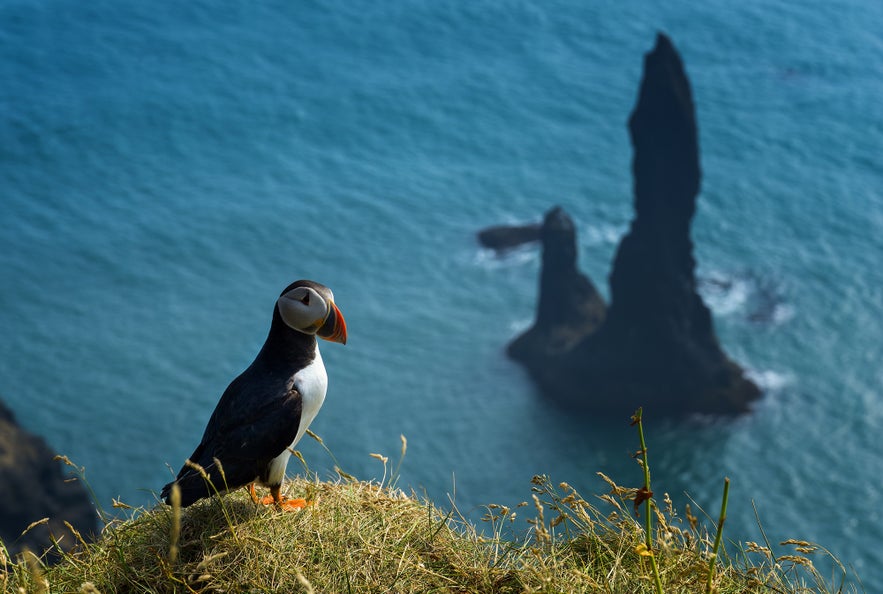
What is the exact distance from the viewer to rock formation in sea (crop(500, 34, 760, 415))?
52.9m

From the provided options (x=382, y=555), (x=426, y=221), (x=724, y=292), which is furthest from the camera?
(x=426, y=221)

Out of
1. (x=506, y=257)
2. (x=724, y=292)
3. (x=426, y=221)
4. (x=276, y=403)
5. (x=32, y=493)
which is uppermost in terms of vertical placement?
(x=276, y=403)

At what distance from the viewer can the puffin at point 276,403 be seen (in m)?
6.15

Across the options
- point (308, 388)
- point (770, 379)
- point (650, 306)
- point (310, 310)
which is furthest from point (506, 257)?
point (310, 310)

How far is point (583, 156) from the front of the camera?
82875 mm

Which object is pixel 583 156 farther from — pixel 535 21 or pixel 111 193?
pixel 111 193

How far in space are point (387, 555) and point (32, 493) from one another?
109 feet

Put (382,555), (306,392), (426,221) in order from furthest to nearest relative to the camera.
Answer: (426,221), (306,392), (382,555)

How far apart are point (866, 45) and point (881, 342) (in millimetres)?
36399

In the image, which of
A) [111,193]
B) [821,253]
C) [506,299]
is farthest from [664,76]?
[111,193]

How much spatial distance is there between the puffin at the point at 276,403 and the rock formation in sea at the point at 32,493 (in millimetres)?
30515

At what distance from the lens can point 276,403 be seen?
20.6 feet

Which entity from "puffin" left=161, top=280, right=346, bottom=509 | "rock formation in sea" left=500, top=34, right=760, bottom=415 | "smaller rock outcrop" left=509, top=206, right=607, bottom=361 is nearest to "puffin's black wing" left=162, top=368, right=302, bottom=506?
"puffin" left=161, top=280, right=346, bottom=509

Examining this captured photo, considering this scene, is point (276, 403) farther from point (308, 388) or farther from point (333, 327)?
point (333, 327)
